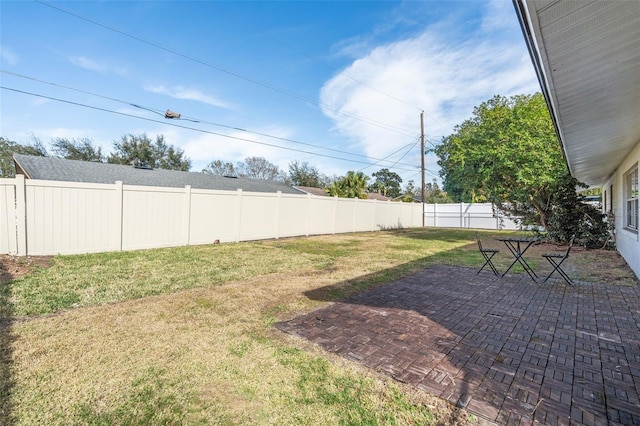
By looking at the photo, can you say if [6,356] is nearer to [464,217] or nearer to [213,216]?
[213,216]

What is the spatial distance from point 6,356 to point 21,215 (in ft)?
17.6

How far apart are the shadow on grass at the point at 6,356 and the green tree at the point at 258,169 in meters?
39.9

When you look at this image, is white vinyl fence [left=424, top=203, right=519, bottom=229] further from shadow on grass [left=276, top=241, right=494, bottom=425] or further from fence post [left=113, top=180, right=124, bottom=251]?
fence post [left=113, top=180, right=124, bottom=251]

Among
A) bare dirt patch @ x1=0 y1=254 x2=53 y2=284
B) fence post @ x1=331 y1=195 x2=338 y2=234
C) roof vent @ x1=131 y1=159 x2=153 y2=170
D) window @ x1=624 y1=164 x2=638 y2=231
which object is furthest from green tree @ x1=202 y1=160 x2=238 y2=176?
window @ x1=624 y1=164 x2=638 y2=231

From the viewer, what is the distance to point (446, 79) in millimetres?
12992

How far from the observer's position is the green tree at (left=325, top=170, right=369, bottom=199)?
2348 cm

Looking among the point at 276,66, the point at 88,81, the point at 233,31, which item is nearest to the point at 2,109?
the point at 88,81

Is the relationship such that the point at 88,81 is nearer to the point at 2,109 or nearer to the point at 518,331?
the point at 2,109

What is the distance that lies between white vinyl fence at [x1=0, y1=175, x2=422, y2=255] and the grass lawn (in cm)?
165

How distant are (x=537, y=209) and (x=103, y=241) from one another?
15566 mm

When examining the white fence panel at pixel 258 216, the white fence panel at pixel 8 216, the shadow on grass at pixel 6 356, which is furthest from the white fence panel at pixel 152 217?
the shadow on grass at pixel 6 356

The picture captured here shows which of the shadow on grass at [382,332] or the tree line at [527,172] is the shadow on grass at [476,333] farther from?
the tree line at [527,172]

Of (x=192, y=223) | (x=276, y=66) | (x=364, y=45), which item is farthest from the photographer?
(x=276, y=66)

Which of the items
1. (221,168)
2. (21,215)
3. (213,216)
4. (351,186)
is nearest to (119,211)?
(21,215)
